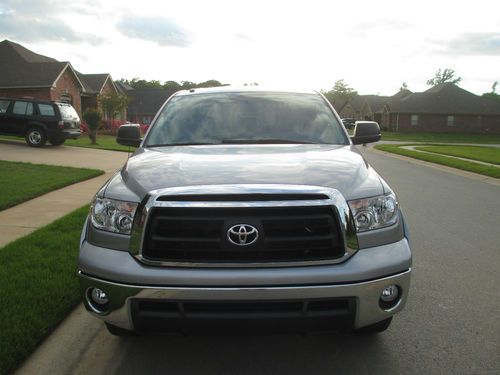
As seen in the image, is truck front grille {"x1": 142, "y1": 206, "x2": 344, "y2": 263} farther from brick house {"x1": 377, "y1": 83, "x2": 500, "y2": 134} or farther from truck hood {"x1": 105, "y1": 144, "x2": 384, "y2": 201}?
brick house {"x1": 377, "y1": 83, "x2": 500, "y2": 134}

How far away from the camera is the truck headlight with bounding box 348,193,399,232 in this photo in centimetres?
284

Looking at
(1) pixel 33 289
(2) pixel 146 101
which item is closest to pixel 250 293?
(1) pixel 33 289

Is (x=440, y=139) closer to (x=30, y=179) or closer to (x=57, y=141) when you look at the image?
(x=57, y=141)

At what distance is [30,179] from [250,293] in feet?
29.5

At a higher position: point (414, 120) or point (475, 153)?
point (414, 120)

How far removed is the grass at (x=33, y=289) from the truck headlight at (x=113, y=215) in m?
1.03

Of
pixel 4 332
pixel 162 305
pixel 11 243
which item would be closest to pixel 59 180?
pixel 11 243

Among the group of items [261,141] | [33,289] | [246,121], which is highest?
[246,121]

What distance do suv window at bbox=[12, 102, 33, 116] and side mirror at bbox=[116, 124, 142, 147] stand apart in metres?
16.5

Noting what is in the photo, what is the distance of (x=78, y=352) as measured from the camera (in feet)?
10.9

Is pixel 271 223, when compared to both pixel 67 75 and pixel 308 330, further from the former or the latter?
pixel 67 75

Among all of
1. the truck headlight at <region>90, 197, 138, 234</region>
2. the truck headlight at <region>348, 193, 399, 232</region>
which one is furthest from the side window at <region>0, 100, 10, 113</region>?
the truck headlight at <region>348, 193, 399, 232</region>

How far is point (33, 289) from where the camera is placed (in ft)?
13.4

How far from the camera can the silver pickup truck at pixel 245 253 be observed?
262 centimetres
